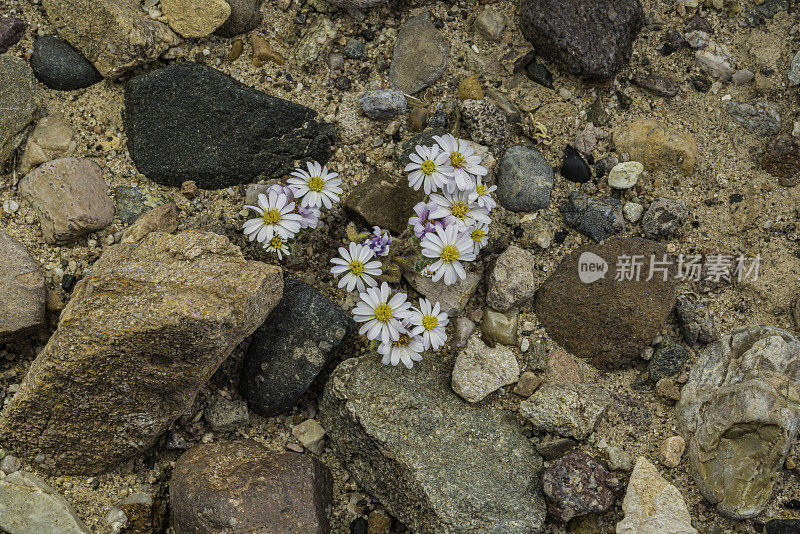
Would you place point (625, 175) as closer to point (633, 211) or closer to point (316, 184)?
point (633, 211)

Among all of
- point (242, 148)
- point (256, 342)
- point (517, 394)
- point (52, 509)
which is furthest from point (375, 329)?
point (52, 509)

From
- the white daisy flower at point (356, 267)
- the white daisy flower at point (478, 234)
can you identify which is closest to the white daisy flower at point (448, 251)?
the white daisy flower at point (478, 234)

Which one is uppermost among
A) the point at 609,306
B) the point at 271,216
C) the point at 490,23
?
the point at 490,23

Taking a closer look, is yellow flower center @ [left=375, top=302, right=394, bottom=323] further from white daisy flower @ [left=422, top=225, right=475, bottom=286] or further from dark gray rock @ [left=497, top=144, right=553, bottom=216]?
dark gray rock @ [left=497, top=144, right=553, bottom=216]

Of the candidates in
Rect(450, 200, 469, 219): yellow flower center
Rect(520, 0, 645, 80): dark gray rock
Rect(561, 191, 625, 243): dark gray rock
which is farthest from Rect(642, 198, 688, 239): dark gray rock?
Rect(450, 200, 469, 219): yellow flower center

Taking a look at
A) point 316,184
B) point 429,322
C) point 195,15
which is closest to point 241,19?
point 195,15

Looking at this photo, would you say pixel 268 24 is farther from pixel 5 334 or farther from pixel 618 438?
pixel 618 438
